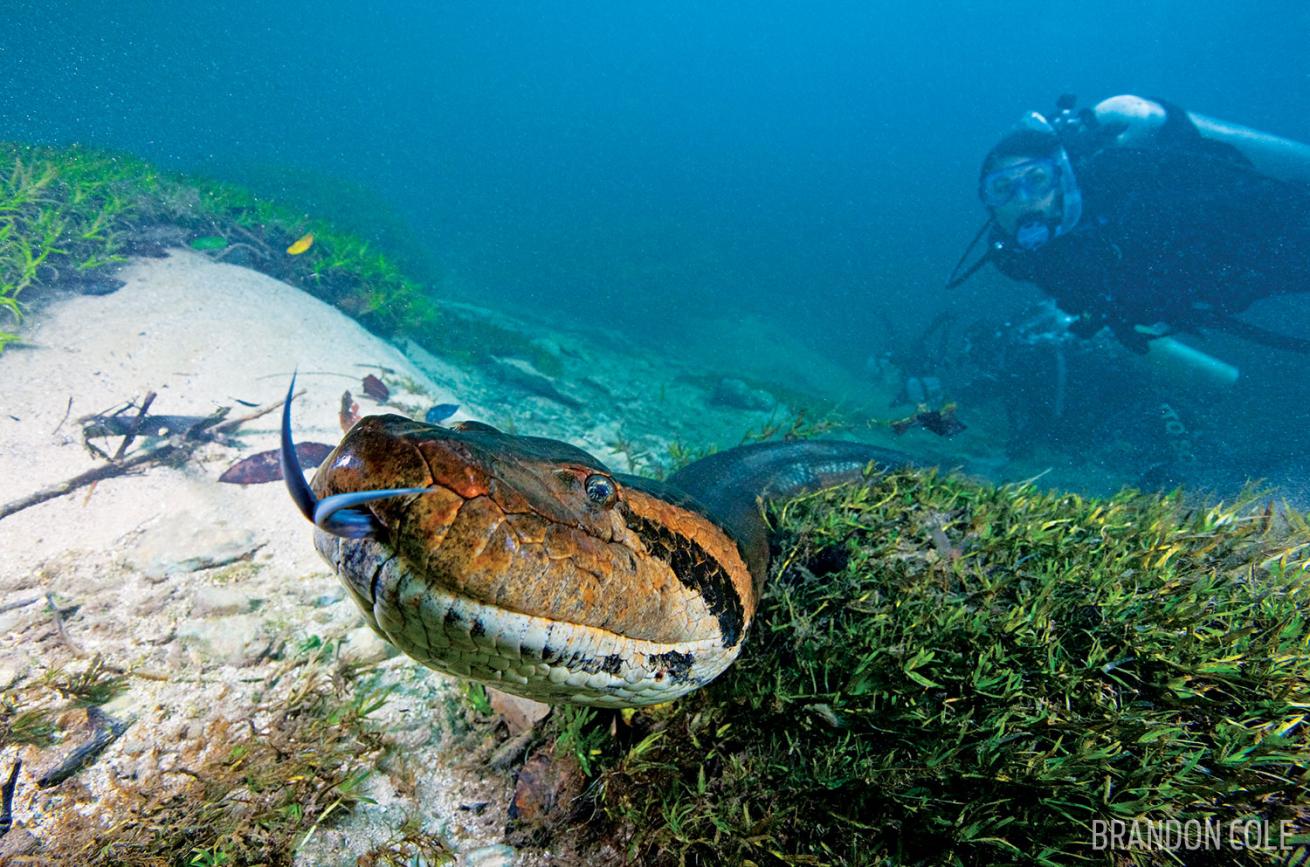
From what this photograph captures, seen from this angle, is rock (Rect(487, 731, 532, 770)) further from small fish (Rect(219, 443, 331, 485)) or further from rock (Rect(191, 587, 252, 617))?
small fish (Rect(219, 443, 331, 485))

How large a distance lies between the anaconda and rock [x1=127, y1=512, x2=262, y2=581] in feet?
7.75

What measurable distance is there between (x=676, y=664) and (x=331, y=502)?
48.2 inches

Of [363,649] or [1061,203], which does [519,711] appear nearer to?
[363,649]

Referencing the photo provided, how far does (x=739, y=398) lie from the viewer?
11.8 m

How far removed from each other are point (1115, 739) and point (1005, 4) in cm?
16209

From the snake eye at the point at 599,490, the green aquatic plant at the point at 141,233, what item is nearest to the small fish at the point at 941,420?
the snake eye at the point at 599,490

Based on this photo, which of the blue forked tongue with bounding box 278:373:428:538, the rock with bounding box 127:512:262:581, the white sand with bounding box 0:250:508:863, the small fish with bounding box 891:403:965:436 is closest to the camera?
the blue forked tongue with bounding box 278:373:428:538

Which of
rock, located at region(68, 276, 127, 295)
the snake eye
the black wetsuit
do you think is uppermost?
the black wetsuit

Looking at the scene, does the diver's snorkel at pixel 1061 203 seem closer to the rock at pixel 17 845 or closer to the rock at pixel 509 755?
the rock at pixel 509 755

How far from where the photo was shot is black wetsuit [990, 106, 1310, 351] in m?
10.1

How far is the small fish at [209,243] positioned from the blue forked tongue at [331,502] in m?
9.94

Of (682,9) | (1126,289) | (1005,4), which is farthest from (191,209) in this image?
(682,9)

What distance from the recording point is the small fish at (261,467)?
3.98m

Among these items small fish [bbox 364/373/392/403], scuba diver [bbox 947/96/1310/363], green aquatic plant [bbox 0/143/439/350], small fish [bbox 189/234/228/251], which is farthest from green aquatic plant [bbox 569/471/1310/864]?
scuba diver [bbox 947/96/1310/363]
